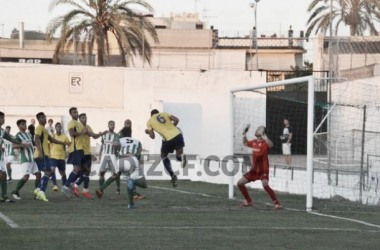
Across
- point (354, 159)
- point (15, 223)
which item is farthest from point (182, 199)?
point (15, 223)

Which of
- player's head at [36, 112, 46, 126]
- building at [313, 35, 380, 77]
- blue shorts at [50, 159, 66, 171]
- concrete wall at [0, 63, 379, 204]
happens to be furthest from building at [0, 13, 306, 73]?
player's head at [36, 112, 46, 126]

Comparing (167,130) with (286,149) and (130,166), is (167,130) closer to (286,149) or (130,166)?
(130,166)

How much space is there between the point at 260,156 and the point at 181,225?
4.52 meters

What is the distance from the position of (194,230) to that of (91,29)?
36479mm

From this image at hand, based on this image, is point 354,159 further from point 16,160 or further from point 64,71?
point 64,71

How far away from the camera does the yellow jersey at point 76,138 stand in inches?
884

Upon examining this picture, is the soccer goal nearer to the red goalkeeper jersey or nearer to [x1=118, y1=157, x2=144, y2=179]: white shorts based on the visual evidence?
the red goalkeeper jersey

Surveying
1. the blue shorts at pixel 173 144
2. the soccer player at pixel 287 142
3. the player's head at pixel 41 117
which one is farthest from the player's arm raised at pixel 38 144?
the soccer player at pixel 287 142

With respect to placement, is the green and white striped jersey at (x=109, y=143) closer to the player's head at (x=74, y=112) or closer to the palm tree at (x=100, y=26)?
the player's head at (x=74, y=112)

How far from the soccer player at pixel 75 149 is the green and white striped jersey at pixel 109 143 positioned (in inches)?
71.3

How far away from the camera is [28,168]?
2103cm

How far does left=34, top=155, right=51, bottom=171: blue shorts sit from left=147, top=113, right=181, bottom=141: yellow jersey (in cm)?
258

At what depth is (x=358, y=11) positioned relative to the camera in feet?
180

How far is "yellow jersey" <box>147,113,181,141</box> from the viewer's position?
22.5 meters
